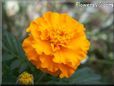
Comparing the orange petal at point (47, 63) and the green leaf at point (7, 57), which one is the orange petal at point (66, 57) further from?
the green leaf at point (7, 57)

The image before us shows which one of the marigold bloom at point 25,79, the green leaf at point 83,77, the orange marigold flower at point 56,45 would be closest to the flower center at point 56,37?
the orange marigold flower at point 56,45

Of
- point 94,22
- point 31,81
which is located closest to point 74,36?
point 31,81

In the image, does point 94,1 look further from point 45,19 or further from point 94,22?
point 94,22

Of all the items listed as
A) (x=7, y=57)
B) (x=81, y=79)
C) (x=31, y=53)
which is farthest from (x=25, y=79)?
(x=81, y=79)

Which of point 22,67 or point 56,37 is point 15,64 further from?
point 56,37

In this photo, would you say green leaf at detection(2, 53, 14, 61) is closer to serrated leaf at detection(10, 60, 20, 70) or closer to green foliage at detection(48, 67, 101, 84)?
serrated leaf at detection(10, 60, 20, 70)

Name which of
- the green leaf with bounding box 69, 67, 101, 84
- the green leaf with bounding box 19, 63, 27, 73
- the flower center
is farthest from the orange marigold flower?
the green leaf with bounding box 69, 67, 101, 84

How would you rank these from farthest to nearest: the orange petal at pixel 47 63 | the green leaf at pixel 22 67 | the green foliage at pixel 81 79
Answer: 1. the green foliage at pixel 81 79
2. the green leaf at pixel 22 67
3. the orange petal at pixel 47 63

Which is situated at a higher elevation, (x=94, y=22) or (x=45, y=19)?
(x=45, y=19)
